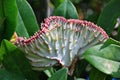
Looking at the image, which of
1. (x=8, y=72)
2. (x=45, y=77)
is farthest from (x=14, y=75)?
(x=45, y=77)

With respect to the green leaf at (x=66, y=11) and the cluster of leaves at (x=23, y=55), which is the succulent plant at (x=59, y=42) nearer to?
the cluster of leaves at (x=23, y=55)

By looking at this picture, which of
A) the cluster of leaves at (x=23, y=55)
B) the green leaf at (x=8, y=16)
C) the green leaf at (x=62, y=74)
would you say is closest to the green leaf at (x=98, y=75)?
the cluster of leaves at (x=23, y=55)

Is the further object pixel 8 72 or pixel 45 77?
pixel 45 77

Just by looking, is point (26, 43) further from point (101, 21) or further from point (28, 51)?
point (101, 21)

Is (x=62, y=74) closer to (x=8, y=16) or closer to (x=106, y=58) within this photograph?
(x=106, y=58)

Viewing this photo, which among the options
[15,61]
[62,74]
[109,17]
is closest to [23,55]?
[15,61]
